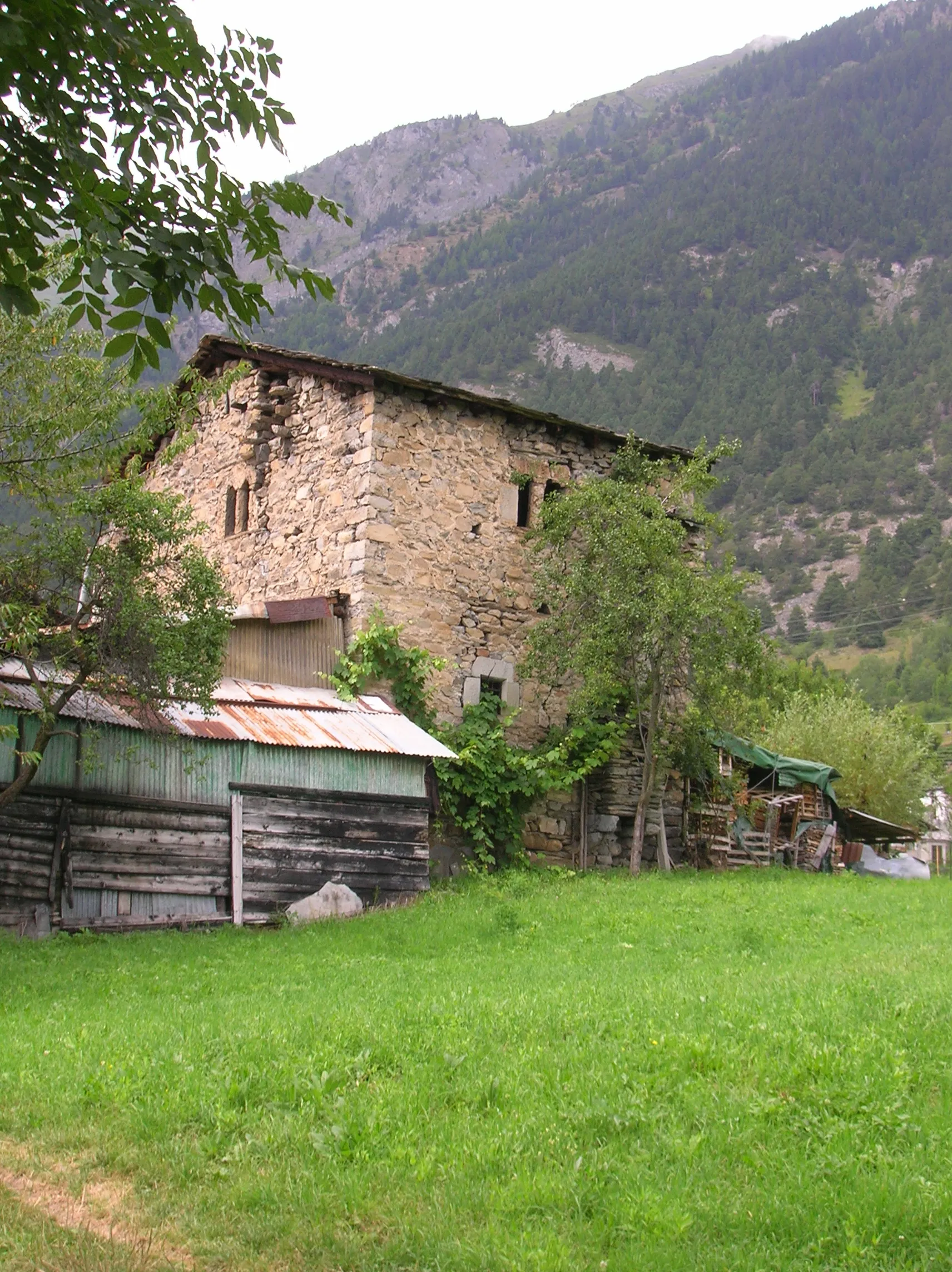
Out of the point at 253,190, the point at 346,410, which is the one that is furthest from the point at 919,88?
the point at 253,190

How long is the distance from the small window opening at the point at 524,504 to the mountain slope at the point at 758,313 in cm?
7865

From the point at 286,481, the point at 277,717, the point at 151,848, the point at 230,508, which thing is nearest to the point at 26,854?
the point at 151,848

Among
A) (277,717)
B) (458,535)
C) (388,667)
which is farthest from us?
(458,535)

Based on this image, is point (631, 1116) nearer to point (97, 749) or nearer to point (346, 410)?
point (97, 749)

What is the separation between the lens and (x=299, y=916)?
15.6 metres

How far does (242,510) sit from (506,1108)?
57.9 ft

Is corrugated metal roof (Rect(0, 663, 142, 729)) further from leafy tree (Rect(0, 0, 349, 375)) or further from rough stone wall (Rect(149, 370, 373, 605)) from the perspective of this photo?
leafy tree (Rect(0, 0, 349, 375))

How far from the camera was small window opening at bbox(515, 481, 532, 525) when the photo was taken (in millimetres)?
22062

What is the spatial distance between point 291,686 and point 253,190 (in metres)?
13.2

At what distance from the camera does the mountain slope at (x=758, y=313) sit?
108m

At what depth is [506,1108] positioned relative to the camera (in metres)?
6.82

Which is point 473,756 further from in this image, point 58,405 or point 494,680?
point 58,405

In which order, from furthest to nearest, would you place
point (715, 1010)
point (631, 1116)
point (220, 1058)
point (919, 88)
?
point (919, 88)
point (715, 1010)
point (220, 1058)
point (631, 1116)

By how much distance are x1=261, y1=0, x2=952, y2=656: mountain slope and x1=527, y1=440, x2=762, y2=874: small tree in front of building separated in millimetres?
79166
